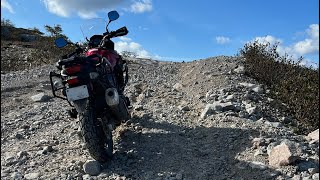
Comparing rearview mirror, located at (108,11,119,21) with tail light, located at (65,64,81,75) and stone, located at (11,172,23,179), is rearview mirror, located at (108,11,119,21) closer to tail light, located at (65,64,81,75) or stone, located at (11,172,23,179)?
tail light, located at (65,64,81,75)

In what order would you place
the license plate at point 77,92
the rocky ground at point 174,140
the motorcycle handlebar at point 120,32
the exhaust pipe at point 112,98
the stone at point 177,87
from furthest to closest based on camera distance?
the stone at point 177,87, the motorcycle handlebar at point 120,32, the exhaust pipe at point 112,98, the rocky ground at point 174,140, the license plate at point 77,92

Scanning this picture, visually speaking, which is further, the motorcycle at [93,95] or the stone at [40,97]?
the stone at [40,97]

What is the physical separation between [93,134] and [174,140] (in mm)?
1531

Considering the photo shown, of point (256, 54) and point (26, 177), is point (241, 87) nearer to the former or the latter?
point (256, 54)

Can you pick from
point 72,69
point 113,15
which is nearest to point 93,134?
point 72,69

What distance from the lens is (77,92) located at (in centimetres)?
456

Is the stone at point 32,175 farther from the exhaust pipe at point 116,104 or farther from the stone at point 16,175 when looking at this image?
the exhaust pipe at point 116,104

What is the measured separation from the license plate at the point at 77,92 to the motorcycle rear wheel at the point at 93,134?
0.13 meters

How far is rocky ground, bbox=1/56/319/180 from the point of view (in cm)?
466

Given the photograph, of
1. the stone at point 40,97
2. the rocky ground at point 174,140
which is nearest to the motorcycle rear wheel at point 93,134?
the rocky ground at point 174,140

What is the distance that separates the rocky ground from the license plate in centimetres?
74

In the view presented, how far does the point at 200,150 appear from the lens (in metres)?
5.38

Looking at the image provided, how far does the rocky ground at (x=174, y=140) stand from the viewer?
466cm

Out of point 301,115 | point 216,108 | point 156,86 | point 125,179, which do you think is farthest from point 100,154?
point 156,86
